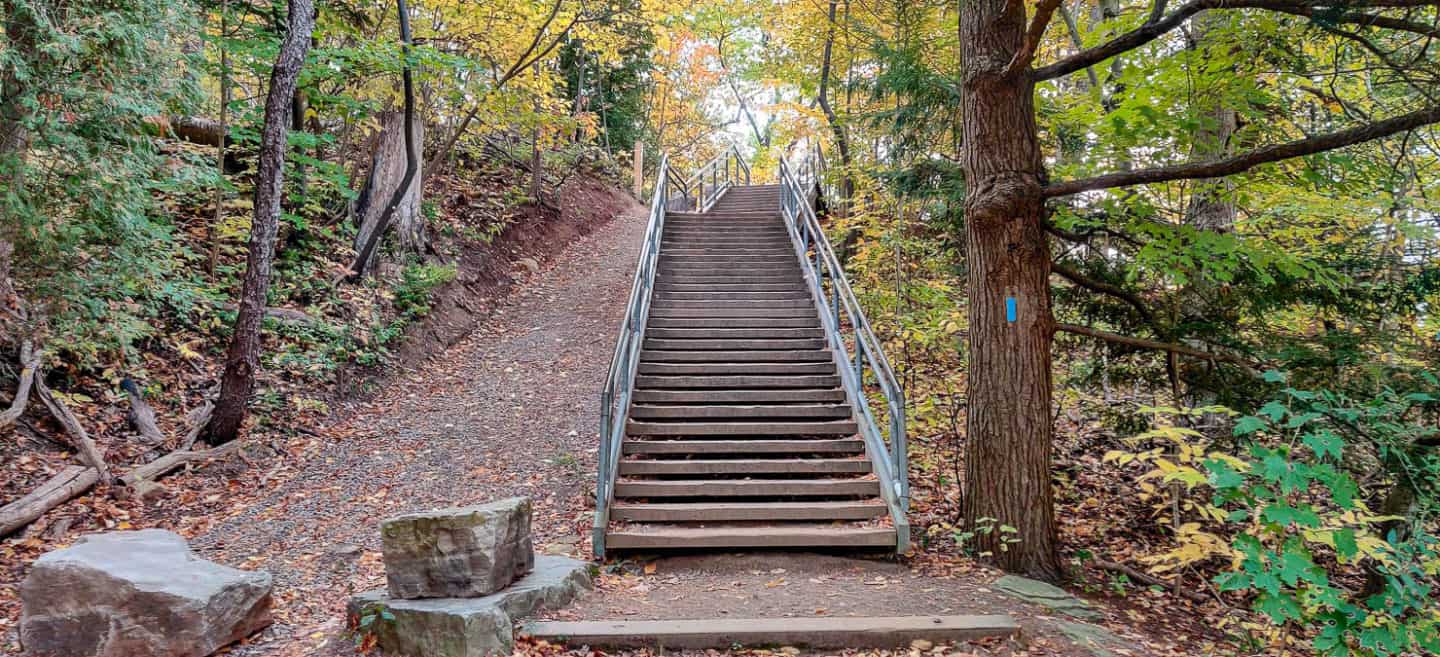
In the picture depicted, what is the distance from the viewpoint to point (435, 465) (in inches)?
286

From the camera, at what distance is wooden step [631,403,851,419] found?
720 cm

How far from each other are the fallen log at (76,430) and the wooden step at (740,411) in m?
4.47

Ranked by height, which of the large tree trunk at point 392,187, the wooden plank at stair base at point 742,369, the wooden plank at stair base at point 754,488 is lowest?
the wooden plank at stair base at point 754,488

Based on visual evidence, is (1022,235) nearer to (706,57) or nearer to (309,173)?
(309,173)

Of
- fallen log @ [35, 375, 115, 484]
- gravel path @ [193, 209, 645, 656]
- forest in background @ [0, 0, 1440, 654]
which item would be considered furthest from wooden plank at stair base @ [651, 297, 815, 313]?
fallen log @ [35, 375, 115, 484]

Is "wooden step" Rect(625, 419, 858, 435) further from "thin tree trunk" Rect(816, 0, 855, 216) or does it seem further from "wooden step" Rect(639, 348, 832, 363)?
"thin tree trunk" Rect(816, 0, 855, 216)

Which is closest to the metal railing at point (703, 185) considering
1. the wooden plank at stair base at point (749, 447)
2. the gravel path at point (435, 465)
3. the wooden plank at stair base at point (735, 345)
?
the gravel path at point (435, 465)

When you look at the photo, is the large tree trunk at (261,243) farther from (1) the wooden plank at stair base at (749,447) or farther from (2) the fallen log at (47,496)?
(1) the wooden plank at stair base at (749,447)

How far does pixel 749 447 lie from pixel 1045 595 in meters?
2.75

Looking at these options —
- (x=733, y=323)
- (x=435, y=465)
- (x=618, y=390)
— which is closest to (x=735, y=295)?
(x=733, y=323)

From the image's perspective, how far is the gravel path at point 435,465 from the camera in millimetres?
5176

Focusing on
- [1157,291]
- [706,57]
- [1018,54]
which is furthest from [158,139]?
[706,57]

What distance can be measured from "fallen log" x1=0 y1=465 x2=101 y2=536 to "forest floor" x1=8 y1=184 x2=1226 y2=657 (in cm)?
47

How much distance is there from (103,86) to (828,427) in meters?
6.71
